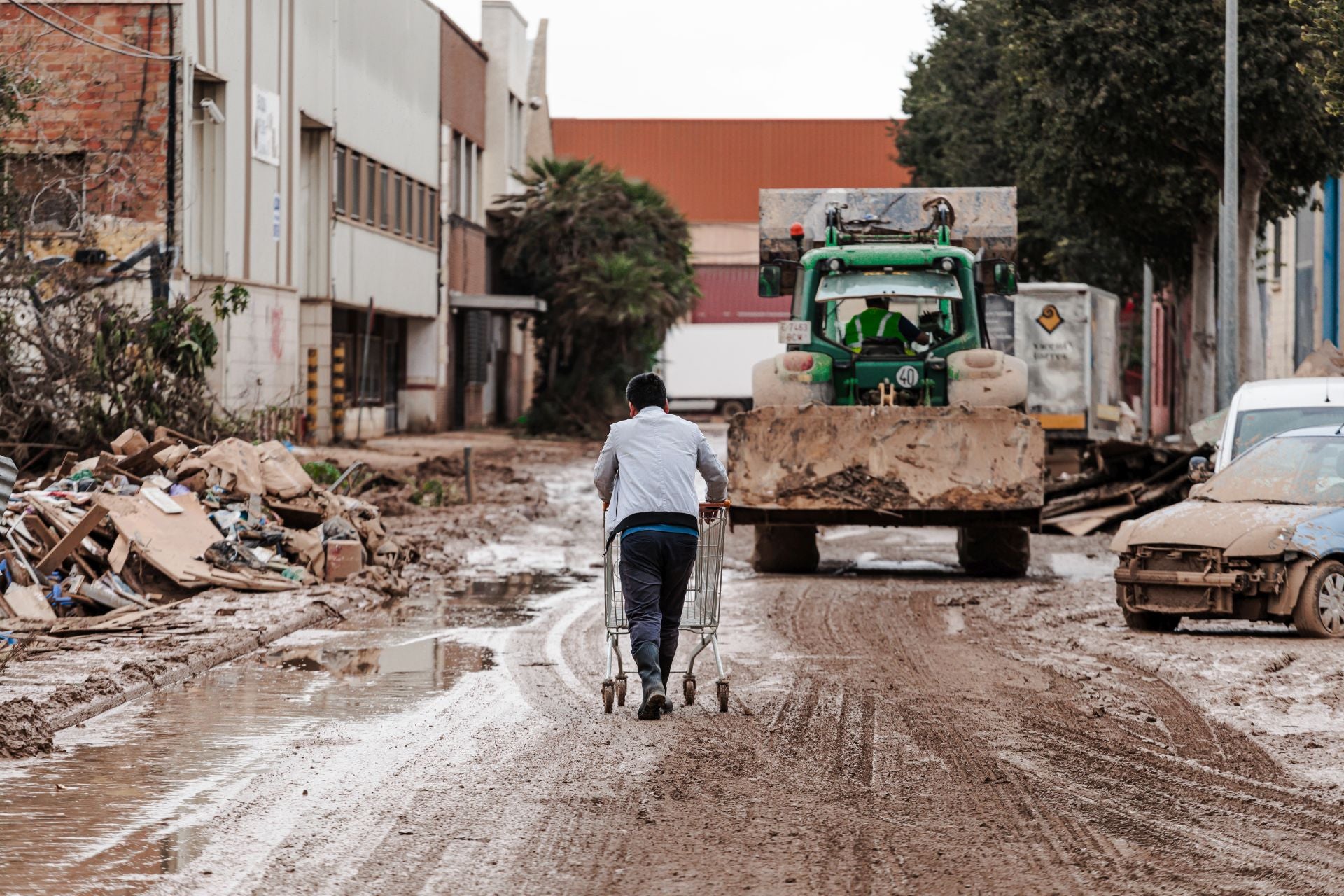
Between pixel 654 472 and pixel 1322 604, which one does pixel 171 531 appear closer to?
pixel 654 472

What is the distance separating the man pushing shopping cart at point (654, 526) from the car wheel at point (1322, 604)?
4.94 meters

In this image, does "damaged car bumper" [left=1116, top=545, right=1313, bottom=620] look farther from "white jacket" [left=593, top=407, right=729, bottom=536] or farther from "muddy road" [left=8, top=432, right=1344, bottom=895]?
"white jacket" [left=593, top=407, right=729, bottom=536]

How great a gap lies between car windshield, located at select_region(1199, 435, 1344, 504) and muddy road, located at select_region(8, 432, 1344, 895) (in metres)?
1.00

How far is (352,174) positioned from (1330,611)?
28950 mm

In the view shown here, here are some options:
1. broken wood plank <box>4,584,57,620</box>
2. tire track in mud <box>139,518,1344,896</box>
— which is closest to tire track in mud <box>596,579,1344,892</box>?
tire track in mud <box>139,518,1344,896</box>

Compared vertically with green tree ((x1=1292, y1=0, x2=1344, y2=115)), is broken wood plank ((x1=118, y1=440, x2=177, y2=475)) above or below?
below

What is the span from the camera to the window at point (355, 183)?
3847 centimetres

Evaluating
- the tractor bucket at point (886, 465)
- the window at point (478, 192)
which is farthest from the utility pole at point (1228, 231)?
the window at point (478, 192)

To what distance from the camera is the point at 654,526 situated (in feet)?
31.1

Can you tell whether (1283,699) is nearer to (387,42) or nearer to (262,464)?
(262,464)

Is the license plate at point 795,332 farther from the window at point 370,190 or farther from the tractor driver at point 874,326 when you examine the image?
the window at point 370,190

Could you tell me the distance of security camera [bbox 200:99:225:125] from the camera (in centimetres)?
2788

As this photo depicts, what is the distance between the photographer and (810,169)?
85.8m

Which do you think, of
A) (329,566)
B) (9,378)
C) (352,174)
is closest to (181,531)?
(329,566)
